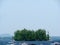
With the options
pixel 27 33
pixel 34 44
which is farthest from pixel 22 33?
pixel 34 44

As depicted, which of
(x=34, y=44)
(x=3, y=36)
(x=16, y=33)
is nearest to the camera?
(x=34, y=44)

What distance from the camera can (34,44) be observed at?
6.20 m

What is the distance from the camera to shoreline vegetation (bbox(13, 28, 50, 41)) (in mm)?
8774

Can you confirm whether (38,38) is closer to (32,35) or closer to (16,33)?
(32,35)

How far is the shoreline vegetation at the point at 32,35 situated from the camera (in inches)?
345

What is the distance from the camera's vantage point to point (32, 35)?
8758mm

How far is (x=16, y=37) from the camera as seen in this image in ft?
30.1

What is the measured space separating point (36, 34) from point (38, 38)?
20 cm

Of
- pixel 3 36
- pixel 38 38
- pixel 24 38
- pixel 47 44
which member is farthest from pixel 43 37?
pixel 47 44

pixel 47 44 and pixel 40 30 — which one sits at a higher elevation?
pixel 40 30

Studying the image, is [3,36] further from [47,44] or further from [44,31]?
[47,44]

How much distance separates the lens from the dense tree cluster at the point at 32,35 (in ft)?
28.8

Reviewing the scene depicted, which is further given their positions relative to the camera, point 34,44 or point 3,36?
point 3,36

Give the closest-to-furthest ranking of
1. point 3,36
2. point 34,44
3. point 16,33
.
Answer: point 34,44 < point 3,36 < point 16,33
